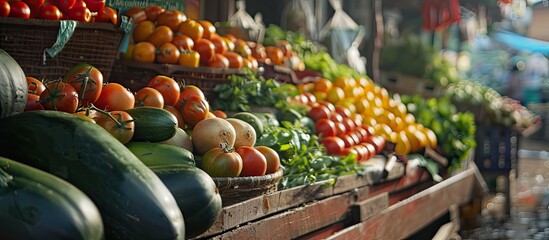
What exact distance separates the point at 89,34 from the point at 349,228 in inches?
70.0

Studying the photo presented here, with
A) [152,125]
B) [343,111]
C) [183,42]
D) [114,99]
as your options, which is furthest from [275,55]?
[152,125]

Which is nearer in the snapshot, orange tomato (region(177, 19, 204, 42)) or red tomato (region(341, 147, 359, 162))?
orange tomato (region(177, 19, 204, 42))

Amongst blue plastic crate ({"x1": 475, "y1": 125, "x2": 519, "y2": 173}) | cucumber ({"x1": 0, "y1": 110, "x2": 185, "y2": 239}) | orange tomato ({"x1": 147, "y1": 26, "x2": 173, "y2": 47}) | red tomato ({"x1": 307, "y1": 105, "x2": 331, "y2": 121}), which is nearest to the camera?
cucumber ({"x1": 0, "y1": 110, "x2": 185, "y2": 239})

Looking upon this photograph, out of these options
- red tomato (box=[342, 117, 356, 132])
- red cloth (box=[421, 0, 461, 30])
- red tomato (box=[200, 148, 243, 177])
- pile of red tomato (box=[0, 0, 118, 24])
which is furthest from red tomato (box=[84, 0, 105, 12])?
red cloth (box=[421, 0, 461, 30])

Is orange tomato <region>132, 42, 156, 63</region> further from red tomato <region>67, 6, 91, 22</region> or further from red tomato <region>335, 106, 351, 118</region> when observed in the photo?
red tomato <region>335, 106, 351, 118</region>

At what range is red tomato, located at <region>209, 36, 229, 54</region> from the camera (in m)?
5.08

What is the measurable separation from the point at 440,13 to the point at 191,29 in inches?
306

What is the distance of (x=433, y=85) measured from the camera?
413 inches

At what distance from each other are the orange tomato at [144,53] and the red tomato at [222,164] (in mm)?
1604

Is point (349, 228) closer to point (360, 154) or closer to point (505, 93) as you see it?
point (360, 154)

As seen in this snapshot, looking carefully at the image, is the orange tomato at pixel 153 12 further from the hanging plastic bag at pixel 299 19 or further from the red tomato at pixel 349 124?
the hanging plastic bag at pixel 299 19

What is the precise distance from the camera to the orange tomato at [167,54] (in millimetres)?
4566

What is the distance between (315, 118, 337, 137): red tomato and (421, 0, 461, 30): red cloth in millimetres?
7064

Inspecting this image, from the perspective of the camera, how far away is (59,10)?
12.6 feet
